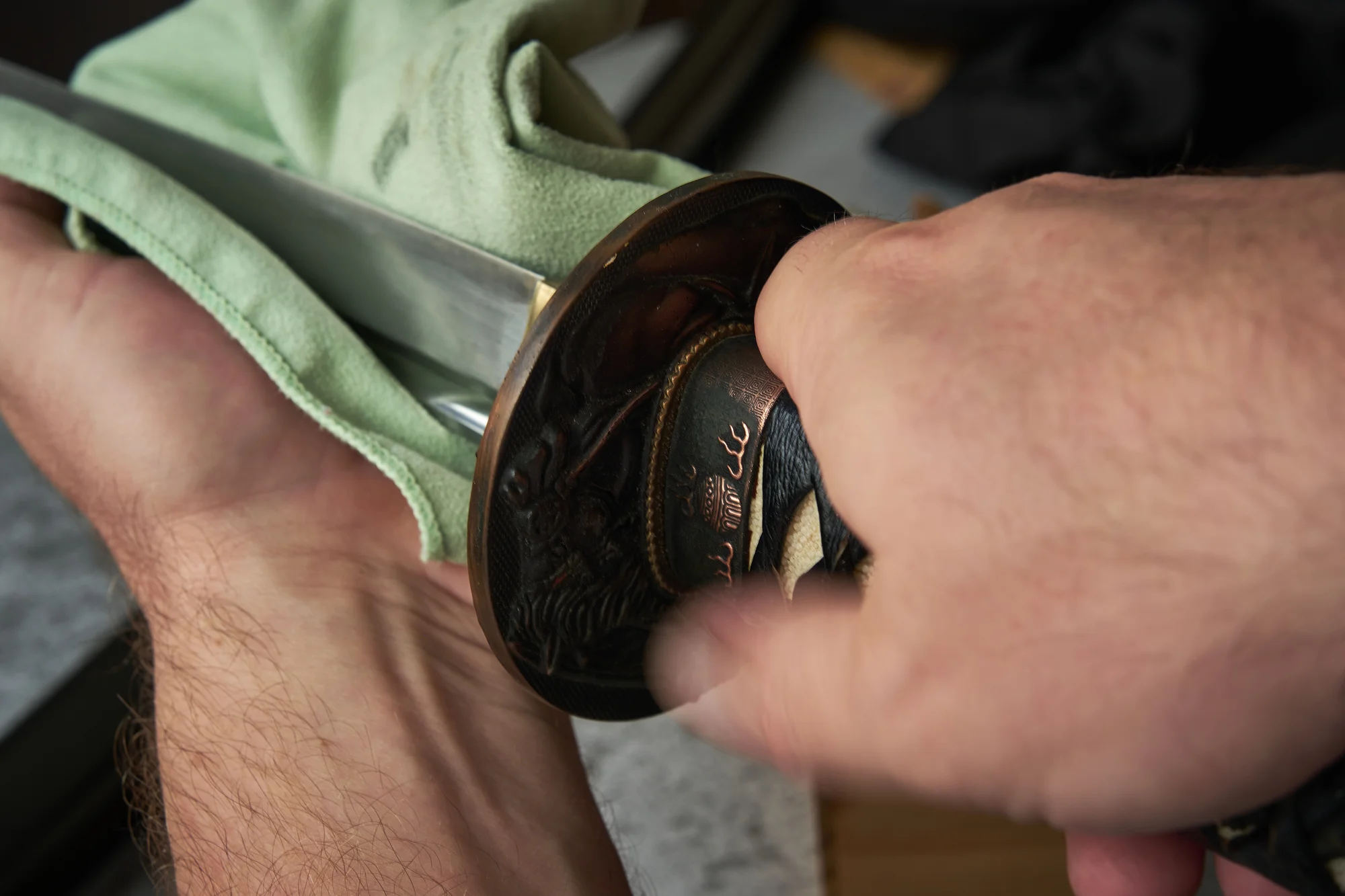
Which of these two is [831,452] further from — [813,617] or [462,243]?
[462,243]

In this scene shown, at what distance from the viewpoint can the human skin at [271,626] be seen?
39cm

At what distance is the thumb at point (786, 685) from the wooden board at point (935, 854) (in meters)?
0.35

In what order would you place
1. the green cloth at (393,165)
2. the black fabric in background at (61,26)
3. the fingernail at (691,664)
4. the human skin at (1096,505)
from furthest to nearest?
the black fabric in background at (61,26), the green cloth at (393,165), the fingernail at (691,664), the human skin at (1096,505)

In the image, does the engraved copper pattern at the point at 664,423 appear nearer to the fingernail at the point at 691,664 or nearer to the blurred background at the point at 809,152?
the fingernail at the point at 691,664

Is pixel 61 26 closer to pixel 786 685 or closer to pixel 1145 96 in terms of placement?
pixel 786 685

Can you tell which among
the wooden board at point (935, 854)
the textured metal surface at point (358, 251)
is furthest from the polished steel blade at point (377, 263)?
the wooden board at point (935, 854)

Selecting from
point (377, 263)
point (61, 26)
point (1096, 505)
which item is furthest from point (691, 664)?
point (61, 26)

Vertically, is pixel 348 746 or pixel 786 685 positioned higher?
pixel 786 685

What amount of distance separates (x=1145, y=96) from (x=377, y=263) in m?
0.80

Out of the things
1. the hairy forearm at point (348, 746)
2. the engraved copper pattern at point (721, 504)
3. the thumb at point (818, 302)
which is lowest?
the hairy forearm at point (348, 746)

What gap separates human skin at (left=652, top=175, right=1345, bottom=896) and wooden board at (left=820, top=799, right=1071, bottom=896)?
1.36ft

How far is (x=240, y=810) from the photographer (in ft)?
1.30

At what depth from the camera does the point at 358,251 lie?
0.48 meters

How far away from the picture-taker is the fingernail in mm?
304
